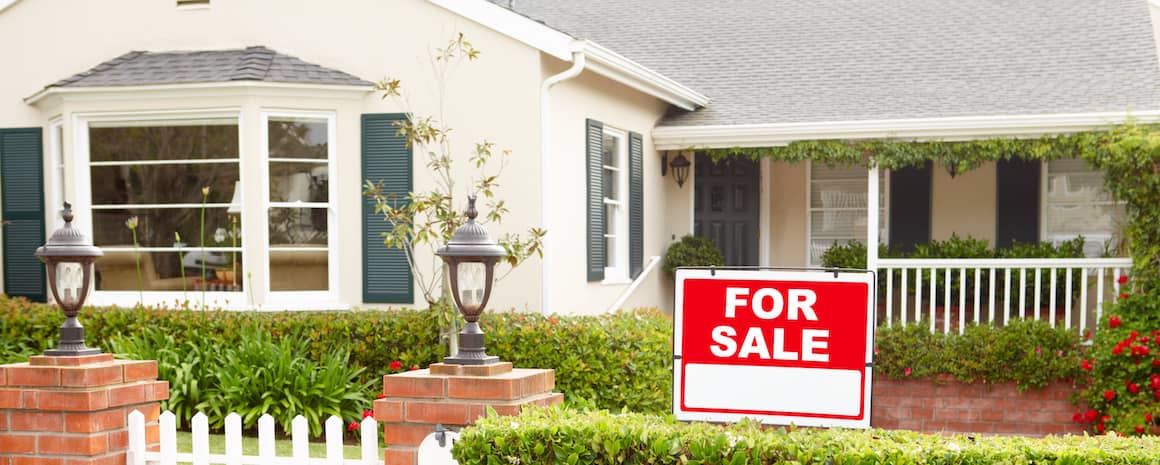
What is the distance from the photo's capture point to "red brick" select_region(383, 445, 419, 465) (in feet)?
15.2

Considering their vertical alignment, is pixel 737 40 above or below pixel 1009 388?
above

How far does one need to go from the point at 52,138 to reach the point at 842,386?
8.52 metres

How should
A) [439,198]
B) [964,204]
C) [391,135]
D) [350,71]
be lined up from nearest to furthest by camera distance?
[439,198]
[391,135]
[350,71]
[964,204]

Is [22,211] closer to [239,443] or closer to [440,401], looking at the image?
[239,443]

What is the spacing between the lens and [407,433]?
4.66 m

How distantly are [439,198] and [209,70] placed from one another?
2.52 metres

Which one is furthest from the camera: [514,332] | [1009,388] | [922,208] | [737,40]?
[737,40]

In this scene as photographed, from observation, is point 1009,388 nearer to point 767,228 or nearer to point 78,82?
point 767,228

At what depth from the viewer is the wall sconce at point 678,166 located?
12.3m

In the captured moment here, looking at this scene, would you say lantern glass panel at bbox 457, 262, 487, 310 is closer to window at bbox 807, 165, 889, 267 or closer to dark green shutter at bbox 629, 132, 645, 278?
dark green shutter at bbox 629, 132, 645, 278

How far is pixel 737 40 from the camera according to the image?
14.5 metres

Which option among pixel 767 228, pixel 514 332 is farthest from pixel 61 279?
pixel 767 228

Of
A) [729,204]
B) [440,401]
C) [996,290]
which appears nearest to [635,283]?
[729,204]

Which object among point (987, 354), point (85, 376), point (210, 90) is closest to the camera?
point (85, 376)
